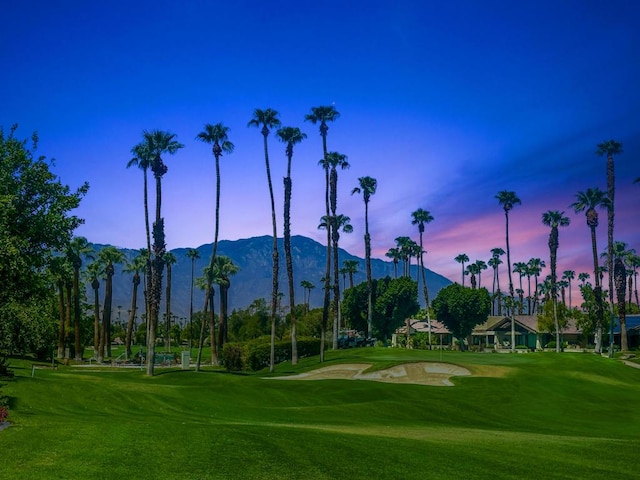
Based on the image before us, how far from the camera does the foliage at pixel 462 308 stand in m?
119

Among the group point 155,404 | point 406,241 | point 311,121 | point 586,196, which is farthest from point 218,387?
point 406,241

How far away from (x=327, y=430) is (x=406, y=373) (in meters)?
36.2

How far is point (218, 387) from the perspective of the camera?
40375 mm

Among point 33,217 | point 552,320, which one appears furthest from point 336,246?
point 33,217

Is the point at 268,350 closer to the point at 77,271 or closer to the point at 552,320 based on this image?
the point at 77,271

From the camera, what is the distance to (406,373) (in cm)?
5778

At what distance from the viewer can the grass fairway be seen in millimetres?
15078

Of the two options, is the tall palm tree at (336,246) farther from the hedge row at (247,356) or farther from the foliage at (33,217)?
the foliage at (33,217)

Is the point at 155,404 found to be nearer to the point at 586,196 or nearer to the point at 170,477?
the point at 170,477

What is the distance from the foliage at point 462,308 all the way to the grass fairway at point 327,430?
67.1 meters

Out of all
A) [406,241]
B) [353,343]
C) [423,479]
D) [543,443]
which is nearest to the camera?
[423,479]

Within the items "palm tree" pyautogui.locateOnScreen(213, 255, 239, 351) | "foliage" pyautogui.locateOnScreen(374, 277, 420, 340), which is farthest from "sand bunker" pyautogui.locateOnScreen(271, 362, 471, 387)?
"foliage" pyautogui.locateOnScreen(374, 277, 420, 340)

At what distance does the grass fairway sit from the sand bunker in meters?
4.05

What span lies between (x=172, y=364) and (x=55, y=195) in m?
61.1
